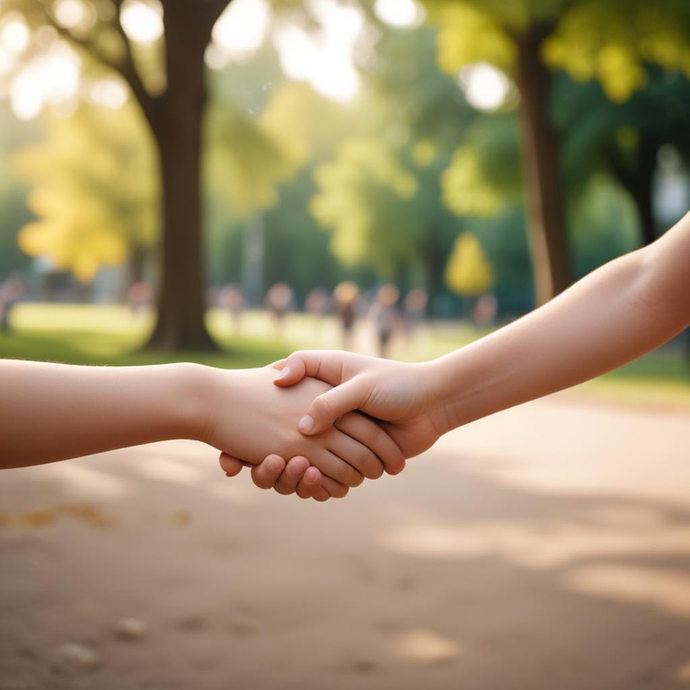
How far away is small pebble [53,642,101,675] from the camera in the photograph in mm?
2779

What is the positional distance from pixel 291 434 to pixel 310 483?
0.63 feet

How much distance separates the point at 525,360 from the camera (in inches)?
96.2

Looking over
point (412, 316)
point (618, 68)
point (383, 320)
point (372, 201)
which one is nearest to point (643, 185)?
point (618, 68)

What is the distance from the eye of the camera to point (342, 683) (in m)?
2.72

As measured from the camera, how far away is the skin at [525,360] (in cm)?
226

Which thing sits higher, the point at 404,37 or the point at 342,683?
the point at 404,37

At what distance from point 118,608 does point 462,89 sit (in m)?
24.4

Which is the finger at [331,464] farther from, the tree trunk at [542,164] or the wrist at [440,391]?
the tree trunk at [542,164]

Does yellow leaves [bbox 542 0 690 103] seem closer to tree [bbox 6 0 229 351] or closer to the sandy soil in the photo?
tree [bbox 6 0 229 351]

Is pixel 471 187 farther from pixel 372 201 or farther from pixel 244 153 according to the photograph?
pixel 372 201

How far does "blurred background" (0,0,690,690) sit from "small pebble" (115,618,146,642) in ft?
0.05

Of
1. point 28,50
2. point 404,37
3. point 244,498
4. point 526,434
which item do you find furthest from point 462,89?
point 244,498

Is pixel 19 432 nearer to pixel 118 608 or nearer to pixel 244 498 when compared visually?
pixel 118 608

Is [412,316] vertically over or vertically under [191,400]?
over
